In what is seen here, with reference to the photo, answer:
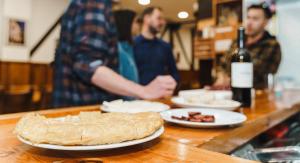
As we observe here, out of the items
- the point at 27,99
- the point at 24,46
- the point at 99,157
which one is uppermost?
the point at 24,46

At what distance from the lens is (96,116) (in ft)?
2.06

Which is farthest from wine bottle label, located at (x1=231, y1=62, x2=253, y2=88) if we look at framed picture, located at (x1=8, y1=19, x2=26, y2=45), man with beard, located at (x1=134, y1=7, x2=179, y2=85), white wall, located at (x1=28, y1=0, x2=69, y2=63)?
framed picture, located at (x1=8, y1=19, x2=26, y2=45)

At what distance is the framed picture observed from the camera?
16.9 feet

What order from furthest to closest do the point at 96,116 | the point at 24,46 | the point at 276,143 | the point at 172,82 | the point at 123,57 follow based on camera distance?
the point at 24,46
the point at 123,57
the point at 172,82
the point at 276,143
the point at 96,116

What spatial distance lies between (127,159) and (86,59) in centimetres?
88

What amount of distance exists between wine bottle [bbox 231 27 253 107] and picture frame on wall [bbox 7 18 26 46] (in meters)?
5.11

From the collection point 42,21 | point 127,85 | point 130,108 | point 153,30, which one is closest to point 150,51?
point 153,30

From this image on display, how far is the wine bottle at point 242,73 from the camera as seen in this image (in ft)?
3.57

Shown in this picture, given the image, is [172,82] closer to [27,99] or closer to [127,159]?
[127,159]

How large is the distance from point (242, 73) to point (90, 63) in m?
0.70

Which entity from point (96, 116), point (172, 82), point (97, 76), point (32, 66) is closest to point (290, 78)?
point (172, 82)

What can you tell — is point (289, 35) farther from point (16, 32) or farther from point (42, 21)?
point (16, 32)

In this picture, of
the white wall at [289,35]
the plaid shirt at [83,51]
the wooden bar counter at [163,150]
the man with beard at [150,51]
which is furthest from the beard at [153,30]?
the white wall at [289,35]

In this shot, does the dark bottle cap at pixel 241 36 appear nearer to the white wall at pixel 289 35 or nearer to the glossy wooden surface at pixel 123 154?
the glossy wooden surface at pixel 123 154
